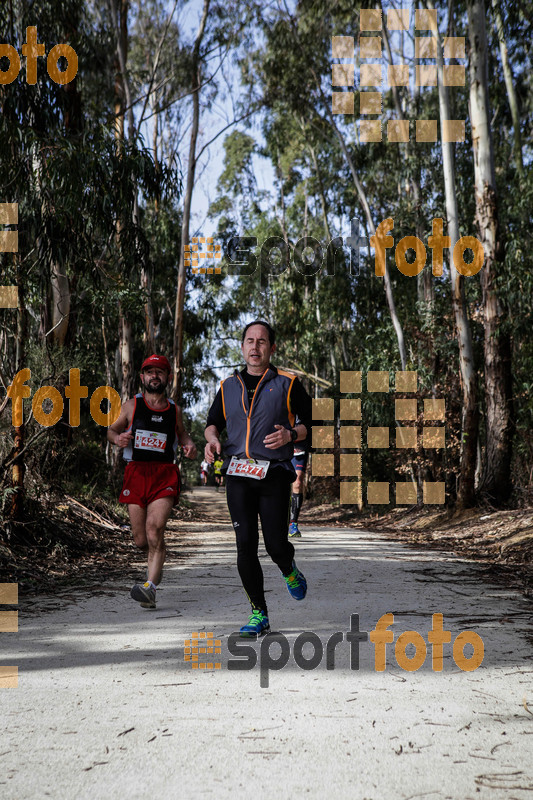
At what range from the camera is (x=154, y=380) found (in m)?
5.55

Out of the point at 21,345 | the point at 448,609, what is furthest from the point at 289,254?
the point at 448,609

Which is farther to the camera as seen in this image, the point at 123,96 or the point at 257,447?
the point at 123,96

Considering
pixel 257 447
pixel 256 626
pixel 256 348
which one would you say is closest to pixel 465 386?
pixel 256 348

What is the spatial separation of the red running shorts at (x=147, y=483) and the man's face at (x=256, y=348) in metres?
1.27

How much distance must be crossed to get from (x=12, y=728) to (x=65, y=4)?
11.4 meters

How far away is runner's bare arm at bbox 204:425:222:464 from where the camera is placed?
4.36 metres

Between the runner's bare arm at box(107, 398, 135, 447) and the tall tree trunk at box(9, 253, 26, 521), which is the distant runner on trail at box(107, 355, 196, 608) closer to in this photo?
the runner's bare arm at box(107, 398, 135, 447)

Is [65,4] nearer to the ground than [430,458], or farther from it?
farther from it

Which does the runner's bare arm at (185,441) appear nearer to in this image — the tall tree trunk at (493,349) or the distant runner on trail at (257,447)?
the distant runner on trail at (257,447)

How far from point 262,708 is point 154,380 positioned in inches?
114

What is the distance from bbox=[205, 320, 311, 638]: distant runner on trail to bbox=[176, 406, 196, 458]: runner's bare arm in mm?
755

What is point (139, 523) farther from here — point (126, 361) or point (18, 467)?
point (126, 361)

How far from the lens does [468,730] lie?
9.35 feet

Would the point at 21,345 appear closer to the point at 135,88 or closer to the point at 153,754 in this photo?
the point at 153,754
